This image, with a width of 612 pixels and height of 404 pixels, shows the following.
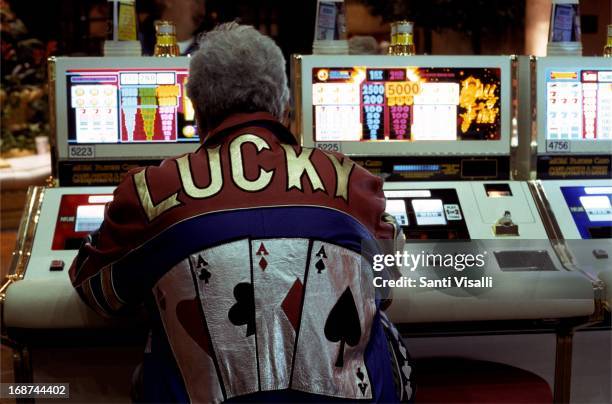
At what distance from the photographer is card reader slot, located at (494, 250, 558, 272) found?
2.68 metres

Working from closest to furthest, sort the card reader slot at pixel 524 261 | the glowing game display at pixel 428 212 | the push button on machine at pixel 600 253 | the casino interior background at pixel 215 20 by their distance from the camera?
the card reader slot at pixel 524 261 → the push button on machine at pixel 600 253 → the glowing game display at pixel 428 212 → the casino interior background at pixel 215 20

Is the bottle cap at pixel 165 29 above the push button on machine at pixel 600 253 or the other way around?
above

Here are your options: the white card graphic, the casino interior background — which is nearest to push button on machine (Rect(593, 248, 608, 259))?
the white card graphic

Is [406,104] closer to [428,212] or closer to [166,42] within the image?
[428,212]

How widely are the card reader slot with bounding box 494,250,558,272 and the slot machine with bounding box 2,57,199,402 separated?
1176 mm

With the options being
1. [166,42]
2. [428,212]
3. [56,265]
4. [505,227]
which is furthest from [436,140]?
[56,265]

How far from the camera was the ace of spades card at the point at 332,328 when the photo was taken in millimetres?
1718

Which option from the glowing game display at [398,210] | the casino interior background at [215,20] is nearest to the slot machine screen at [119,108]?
the glowing game display at [398,210]

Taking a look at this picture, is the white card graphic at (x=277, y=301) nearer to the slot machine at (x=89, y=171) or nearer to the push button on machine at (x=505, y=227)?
the slot machine at (x=89, y=171)

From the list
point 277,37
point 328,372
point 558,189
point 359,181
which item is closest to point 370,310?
point 328,372

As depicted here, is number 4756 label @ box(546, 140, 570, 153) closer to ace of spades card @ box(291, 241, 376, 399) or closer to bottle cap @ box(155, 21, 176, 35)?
bottle cap @ box(155, 21, 176, 35)

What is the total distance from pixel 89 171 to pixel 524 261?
1.58 metres

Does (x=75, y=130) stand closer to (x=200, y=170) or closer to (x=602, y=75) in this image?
(x=200, y=170)

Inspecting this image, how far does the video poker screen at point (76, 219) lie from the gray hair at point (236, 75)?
1.12 m
